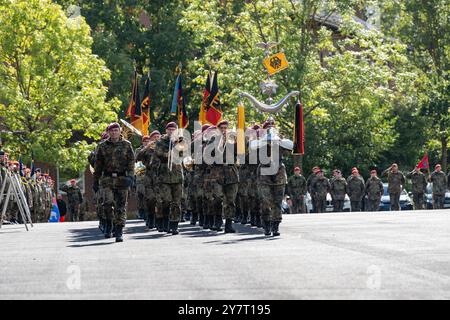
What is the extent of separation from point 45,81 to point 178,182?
2431 cm

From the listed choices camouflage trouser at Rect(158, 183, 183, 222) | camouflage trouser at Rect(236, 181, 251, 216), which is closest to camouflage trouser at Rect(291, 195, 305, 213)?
camouflage trouser at Rect(236, 181, 251, 216)

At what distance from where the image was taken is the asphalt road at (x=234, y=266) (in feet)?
33.7

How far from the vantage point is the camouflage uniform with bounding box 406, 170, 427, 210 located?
39062mm

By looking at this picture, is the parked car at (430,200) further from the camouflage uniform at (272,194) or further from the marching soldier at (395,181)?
the camouflage uniform at (272,194)

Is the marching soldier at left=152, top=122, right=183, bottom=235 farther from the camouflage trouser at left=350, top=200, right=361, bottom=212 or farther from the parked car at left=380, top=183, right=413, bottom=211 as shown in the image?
the parked car at left=380, top=183, right=413, bottom=211

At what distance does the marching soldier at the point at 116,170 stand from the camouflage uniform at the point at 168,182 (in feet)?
6.36

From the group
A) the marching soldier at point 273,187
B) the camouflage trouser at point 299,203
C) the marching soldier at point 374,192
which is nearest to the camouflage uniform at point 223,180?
the marching soldier at point 273,187

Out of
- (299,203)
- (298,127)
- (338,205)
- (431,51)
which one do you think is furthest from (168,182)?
(431,51)

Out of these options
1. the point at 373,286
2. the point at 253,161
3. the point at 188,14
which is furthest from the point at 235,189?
the point at 188,14

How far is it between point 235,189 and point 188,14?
29.2m

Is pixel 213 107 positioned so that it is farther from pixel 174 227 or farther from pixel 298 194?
pixel 174 227

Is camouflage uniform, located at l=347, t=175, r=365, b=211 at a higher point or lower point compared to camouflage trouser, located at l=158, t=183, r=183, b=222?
higher

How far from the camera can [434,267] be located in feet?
40.1

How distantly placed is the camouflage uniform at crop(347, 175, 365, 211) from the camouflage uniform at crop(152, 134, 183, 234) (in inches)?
764
